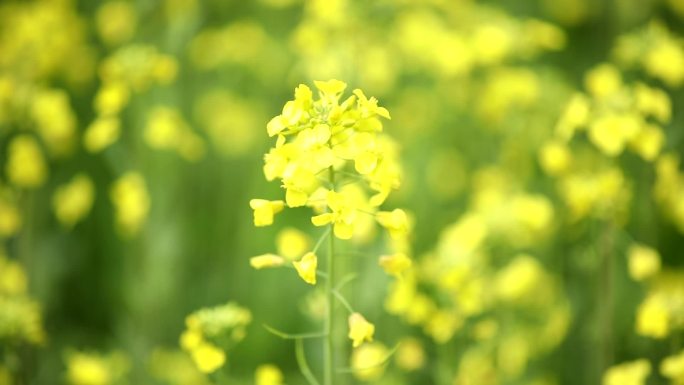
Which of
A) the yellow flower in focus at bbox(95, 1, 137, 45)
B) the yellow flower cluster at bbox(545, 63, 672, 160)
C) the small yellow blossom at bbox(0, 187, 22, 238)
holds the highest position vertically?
the yellow flower in focus at bbox(95, 1, 137, 45)

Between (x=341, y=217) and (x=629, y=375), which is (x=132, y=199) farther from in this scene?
(x=629, y=375)

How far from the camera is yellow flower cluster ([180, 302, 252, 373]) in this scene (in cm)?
207

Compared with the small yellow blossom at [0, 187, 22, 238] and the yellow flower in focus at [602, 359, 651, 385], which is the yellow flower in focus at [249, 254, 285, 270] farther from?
the small yellow blossom at [0, 187, 22, 238]

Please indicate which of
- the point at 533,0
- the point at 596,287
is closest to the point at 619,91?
the point at 596,287

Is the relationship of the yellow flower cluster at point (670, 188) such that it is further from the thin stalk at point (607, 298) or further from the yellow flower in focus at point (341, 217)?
the yellow flower in focus at point (341, 217)

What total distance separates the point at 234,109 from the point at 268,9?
5.49ft

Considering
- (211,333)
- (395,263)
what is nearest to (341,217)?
(395,263)

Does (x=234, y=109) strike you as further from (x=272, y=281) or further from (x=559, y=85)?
(x=559, y=85)

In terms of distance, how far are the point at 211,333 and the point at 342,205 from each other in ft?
2.04

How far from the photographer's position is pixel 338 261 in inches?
125

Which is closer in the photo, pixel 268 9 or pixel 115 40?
pixel 115 40

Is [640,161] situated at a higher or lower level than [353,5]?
lower

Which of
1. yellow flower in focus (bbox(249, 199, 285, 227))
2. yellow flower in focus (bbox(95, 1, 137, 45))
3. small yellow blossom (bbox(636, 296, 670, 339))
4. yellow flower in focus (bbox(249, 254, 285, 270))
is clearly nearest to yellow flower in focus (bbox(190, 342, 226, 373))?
yellow flower in focus (bbox(249, 254, 285, 270))

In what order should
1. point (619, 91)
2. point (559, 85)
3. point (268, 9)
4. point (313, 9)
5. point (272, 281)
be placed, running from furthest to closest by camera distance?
point (268, 9)
point (559, 85)
point (272, 281)
point (313, 9)
point (619, 91)
